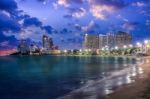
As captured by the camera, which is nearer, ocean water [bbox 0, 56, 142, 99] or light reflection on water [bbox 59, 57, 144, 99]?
light reflection on water [bbox 59, 57, 144, 99]

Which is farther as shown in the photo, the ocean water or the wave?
the ocean water

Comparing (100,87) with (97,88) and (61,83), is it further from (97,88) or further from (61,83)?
(61,83)

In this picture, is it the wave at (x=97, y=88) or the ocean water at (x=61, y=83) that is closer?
the wave at (x=97, y=88)

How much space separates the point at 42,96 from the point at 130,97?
13.2m

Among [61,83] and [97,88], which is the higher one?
[97,88]

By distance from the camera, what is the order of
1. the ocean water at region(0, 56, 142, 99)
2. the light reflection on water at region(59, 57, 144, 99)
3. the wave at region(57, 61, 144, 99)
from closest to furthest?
1. the wave at region(57, 61, 144, 99)
2. the light reflection on water at region(59, 57, 144, 99)
3. the ocean water at region(0, 56, 142, 99)

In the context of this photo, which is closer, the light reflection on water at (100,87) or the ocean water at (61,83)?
the light reflection on water at (100,87)

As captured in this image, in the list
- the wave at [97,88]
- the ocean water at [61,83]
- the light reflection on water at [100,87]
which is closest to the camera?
the wave at [97,88]

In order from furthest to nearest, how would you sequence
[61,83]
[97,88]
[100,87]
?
[61,83] → [100,87] → [97,88]

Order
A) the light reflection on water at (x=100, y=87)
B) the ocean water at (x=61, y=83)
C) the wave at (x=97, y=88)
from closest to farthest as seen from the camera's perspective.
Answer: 1. the wave at (x=97, y=88)
2. the light reflection on water at (x=100, y=87)
3. the ocean water at (x=61, y=83)

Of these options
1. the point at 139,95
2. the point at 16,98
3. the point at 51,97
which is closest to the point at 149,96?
the point at 139,95

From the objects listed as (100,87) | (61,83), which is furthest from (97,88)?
(61,83)

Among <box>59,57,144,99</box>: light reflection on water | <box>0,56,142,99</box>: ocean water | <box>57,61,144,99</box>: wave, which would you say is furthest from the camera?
<box>0,56,142,99</box>: ocean water

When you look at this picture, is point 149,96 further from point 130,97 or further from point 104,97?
point 104,97
